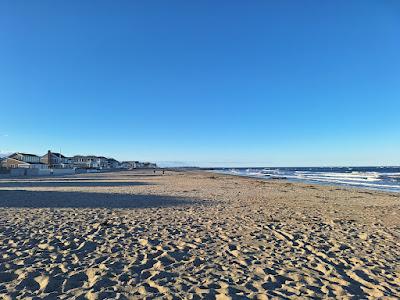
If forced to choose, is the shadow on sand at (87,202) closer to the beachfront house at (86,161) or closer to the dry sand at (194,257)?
the dry sand at (194,257)

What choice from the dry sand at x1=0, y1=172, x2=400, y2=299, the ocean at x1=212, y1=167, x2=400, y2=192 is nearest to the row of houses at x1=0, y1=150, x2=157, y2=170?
the ocean at x1=212, y1=167, x2=400, y2=192

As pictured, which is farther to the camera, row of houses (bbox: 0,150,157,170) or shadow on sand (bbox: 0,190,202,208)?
row of houses (bbox: 0,150,157,170)

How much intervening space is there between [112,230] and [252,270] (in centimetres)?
446

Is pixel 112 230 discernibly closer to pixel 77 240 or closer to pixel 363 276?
pixel 77 240

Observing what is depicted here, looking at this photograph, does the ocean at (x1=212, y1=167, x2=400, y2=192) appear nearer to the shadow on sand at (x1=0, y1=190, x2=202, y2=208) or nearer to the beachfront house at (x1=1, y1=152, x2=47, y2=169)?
the shadow on sand at (x1=0, y1=190, x2=202, y2=208)

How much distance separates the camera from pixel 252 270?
542cm

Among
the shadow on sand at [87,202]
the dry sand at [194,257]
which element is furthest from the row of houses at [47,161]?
the dry sand at [194,257]

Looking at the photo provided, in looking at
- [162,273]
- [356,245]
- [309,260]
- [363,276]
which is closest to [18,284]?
[162,273]

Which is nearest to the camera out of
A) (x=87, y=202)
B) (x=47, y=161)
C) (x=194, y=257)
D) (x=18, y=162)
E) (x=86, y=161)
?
(x=194, y=257)

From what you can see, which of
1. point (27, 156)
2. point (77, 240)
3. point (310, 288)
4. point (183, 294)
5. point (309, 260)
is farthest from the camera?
point (27, 156)

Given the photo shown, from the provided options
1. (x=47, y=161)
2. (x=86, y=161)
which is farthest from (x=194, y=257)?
(x=86, y=161)

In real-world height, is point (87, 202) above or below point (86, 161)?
below

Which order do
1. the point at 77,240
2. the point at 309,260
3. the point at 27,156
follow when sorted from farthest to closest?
the point at 27,156
the point at 77,240
the point at 309,260

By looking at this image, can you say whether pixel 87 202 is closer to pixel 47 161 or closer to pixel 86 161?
pixel 47 161
